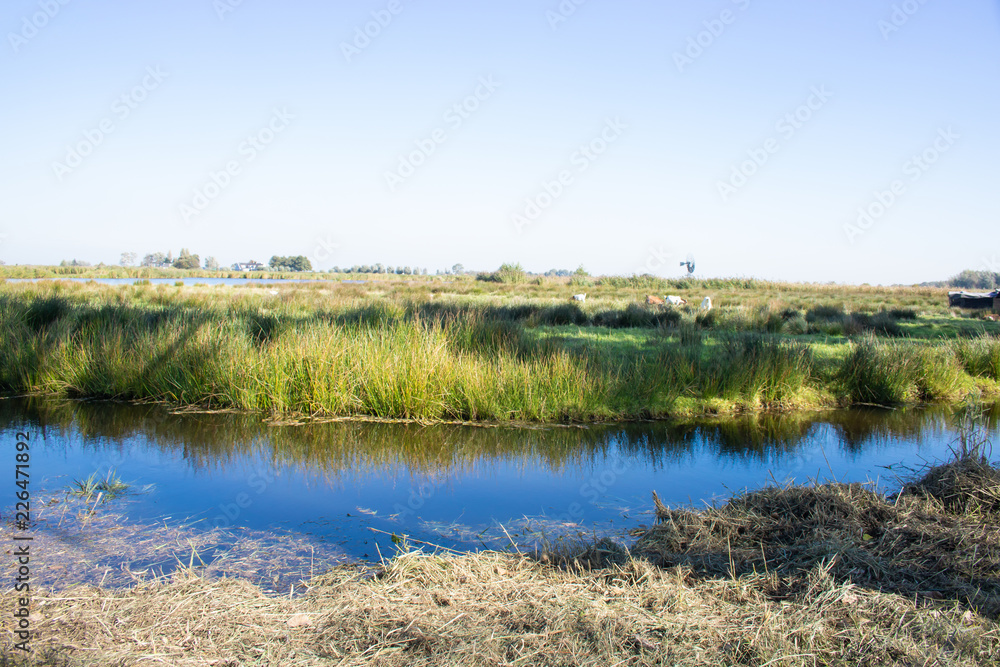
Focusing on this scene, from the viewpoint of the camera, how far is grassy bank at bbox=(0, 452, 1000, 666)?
2.54 metres

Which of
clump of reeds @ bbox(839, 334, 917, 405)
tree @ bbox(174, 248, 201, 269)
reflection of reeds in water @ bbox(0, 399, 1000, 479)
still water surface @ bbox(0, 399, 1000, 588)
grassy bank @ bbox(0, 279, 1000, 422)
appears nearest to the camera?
still water surface @ bbox(0, 399, 1000, 588)

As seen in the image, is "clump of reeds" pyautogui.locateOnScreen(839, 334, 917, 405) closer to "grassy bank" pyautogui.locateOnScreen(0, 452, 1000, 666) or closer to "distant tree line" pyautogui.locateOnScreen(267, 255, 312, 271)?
"grassy bank" pyautogui.locateOnScreen(0, 452, 1000, 666)

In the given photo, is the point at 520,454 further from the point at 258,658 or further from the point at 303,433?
the point at 258,658

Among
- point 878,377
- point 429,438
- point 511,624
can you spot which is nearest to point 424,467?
point 429,438

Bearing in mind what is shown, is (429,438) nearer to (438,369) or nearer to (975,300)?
(438,369)

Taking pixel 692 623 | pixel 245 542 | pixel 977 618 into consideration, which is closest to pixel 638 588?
pixel 692 623

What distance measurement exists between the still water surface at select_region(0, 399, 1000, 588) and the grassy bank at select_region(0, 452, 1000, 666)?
0.77 m

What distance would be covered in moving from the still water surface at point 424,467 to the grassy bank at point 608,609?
30.3 inches

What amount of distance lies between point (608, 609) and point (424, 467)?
3193 mm

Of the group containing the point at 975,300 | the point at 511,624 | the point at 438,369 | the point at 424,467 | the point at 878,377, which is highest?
the point at 975,300

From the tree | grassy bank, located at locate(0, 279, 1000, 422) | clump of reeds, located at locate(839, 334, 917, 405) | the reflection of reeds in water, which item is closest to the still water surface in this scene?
the reflection of reeds in water

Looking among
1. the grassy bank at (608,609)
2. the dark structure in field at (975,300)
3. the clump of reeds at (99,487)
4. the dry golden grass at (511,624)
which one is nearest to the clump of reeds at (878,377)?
the grassy bank at (608,609)

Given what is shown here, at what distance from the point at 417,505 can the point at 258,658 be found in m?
2.33

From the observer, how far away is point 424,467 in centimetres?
580
